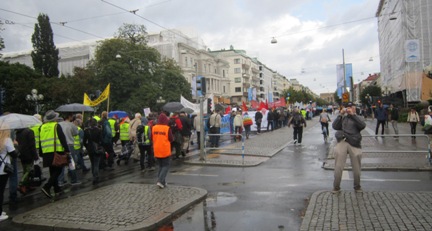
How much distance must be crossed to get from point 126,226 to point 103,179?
5.06m

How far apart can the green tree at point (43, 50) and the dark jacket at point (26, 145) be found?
5617 cm

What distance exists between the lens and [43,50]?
59.8 meters

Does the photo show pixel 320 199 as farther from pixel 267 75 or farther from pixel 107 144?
pixel 267 75

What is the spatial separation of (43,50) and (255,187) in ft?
197

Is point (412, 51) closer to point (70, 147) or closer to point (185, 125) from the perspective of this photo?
point (185, 125)

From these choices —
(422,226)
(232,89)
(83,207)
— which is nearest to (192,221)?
(83,207)

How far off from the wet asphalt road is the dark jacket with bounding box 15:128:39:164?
0.92 metres

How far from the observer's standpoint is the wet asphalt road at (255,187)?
601cm

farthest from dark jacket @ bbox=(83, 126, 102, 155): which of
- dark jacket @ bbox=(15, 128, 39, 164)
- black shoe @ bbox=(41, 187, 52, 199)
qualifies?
black shoe @ bbox=(41, 187, 52, 199)

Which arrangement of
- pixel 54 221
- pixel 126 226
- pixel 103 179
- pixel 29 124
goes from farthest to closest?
pixel 103 179
pixel 29 124
pixel 54 221
pixel 126 226

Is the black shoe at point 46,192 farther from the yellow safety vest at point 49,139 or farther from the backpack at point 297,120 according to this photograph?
the backpack at point 297,120

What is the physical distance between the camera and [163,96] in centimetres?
5084

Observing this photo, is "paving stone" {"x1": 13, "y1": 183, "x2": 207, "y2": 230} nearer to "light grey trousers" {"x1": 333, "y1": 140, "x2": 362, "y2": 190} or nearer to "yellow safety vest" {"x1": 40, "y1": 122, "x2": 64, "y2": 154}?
"yellow safety vest" {"x1": 40, "y1": 122, "x2": 64, "y2": 154}

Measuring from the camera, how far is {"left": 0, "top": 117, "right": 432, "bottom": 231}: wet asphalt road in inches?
237
